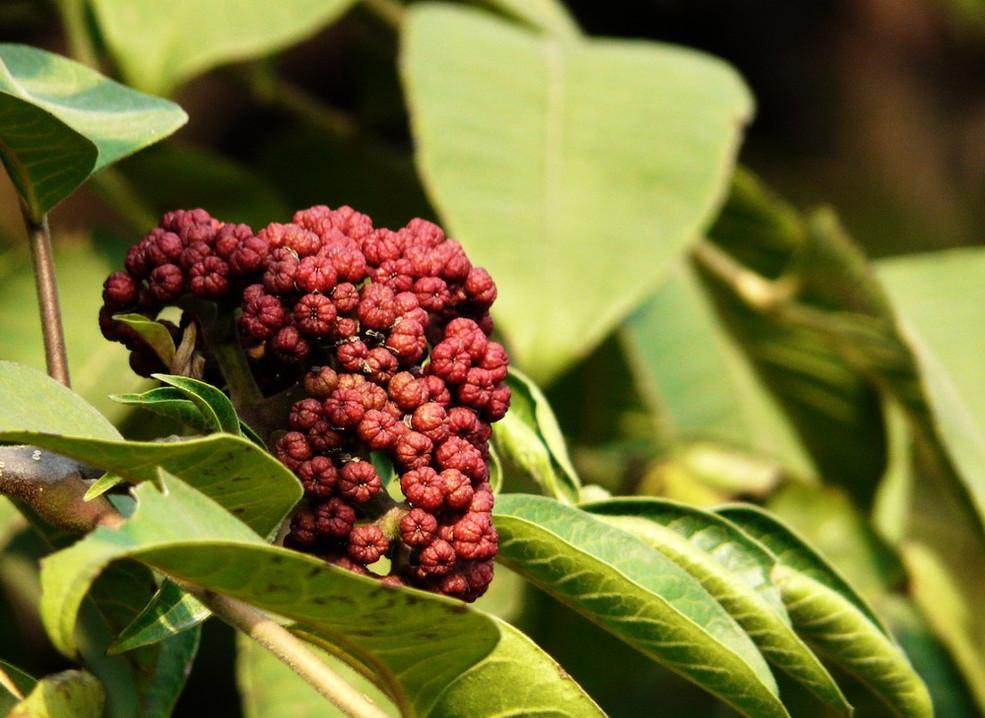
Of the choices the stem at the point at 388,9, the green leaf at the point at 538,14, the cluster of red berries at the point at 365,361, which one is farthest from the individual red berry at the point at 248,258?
the stem at the point at 388,9

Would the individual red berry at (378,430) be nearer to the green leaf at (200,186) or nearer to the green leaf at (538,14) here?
the green leaf at (200,186)

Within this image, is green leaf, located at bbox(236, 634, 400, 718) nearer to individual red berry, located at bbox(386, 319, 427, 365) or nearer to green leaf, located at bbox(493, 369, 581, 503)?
green leaf, located at bbox(493, 369, 581, 503)

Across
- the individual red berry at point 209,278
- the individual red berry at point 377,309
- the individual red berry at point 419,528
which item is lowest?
the individual red berry at point 419,528

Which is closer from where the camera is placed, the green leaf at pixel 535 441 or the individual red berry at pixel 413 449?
the individual red berry at pixel 413 449

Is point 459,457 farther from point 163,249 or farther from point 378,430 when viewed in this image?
point 163,249

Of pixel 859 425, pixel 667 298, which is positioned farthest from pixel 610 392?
pixel 859 425

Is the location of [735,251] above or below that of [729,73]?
below

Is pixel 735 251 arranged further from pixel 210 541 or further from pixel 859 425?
pixel 210 541
